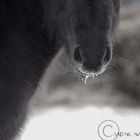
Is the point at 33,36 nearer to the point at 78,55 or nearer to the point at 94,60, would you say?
the point at 78,55

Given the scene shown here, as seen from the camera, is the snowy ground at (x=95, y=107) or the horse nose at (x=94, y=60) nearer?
the horse nose at (x=94, y=60)

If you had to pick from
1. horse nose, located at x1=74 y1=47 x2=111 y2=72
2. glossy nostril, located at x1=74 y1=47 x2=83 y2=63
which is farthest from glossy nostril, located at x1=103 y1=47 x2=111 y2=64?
glossy nostril, located at x1=74 y1=47 x2=83 y2=63

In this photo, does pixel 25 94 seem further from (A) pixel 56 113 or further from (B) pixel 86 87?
(B) pixel 86 87

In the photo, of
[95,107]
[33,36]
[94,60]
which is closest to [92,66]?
[94,60]

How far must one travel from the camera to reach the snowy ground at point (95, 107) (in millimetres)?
6129

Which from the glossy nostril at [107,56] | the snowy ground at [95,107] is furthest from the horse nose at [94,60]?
the snowy ground at [95,107]

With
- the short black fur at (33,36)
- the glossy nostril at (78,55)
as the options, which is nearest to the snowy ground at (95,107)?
the short black fur at (33,36)

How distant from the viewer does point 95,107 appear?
8055mm

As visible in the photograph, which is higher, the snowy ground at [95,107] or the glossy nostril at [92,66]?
the glossy nostril at [92,66]

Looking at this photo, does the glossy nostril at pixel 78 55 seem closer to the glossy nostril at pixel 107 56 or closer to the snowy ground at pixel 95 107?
the glossy nostril at pixel 107 56

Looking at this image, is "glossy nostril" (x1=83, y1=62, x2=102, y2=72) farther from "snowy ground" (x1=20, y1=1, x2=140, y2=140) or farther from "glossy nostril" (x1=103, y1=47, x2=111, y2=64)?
"snowy ground" (x1=20, y1=1, x2=140, y2=140)

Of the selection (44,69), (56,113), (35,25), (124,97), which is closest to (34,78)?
(44,69)

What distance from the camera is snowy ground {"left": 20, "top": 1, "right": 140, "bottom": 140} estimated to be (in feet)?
20.1

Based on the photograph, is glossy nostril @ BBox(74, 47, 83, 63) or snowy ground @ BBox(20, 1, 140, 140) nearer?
glossy nostril @ BBox(74, 47, 83, 63)
